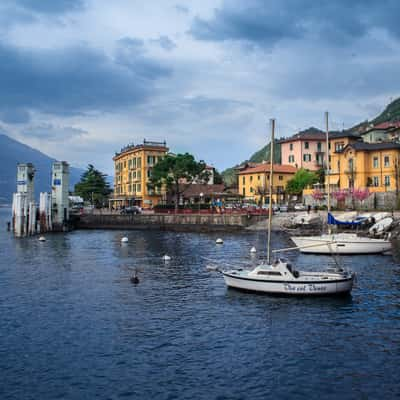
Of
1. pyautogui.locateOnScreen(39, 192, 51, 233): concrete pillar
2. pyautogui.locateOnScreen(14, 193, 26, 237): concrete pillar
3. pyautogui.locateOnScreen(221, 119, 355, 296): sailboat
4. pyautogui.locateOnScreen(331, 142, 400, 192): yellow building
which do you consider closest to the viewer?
pyautogui.locateOnScreen(221, 119, 355, 296): sailboat

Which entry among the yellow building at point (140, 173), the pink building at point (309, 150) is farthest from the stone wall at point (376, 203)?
the yellow building at point (140, 173)

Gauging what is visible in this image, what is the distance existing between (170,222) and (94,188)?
2328 inches

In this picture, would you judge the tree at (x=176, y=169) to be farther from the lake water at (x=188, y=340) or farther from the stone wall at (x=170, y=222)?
the lake water at (x=188, y=340)

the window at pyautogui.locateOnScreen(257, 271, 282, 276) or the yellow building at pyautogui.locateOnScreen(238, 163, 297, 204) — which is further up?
the yellow building at pyautogui.locateOnScreen(238, 163, 297, 204)

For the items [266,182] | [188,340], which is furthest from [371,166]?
[188,340]

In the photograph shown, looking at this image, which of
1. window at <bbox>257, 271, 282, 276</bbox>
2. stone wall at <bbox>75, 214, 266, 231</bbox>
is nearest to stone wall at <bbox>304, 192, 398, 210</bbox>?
stone wall at <bbox>75, 214, 266, 231</bbox>

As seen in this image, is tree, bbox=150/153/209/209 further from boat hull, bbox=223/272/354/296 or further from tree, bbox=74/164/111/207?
boat hull, bbox=223/272/354/296

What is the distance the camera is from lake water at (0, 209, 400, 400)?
49.6 ft

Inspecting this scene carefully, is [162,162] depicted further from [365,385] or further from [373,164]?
[365,385]

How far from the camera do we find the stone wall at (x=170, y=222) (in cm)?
7838

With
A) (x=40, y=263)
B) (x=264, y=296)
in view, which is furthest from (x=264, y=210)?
(x=264, y=296)

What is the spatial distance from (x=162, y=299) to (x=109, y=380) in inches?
443

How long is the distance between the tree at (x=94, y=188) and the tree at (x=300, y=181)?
59094 millimetres

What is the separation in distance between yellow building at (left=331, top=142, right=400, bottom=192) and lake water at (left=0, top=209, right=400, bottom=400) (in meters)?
47.8
